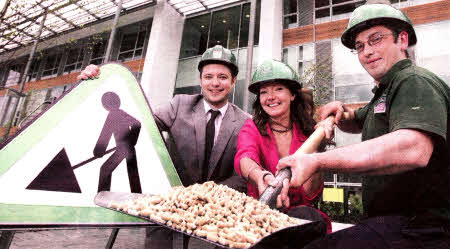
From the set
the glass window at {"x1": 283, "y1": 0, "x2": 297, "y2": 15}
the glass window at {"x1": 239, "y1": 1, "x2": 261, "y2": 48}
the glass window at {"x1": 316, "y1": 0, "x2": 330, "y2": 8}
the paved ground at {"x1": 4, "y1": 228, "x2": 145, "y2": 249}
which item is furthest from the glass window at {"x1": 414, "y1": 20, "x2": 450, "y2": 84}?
the paved ground at {"x1": 4, "y1": 228, "x2": 145, "y2": 249}

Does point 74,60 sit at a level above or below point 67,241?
above

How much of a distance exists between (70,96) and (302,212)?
Answer: 4.82 ft

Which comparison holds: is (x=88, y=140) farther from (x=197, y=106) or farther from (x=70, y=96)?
(x=197, y=106)

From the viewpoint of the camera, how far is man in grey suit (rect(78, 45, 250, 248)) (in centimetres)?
236

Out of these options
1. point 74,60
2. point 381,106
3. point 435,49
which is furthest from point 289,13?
point 74,60

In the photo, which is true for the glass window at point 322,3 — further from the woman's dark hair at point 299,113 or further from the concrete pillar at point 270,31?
the woman's dark hair at point 299,113

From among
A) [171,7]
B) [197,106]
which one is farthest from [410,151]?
[171,7]

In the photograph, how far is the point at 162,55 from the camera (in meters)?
→ 14.0

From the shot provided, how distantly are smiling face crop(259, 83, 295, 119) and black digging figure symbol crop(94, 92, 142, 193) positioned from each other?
989mm

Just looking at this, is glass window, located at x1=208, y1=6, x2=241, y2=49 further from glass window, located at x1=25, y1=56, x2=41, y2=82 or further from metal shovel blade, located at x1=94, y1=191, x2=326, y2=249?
glass window, located at x1=25, y1=56, x2=41, y2=82

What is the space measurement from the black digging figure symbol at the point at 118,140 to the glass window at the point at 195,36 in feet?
46.4

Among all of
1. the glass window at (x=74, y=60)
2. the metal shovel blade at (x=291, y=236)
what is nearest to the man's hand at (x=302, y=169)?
the metal shovel blade at (x=291, y=236)

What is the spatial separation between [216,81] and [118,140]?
1.24 m

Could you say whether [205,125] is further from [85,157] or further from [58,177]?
[58,177]
